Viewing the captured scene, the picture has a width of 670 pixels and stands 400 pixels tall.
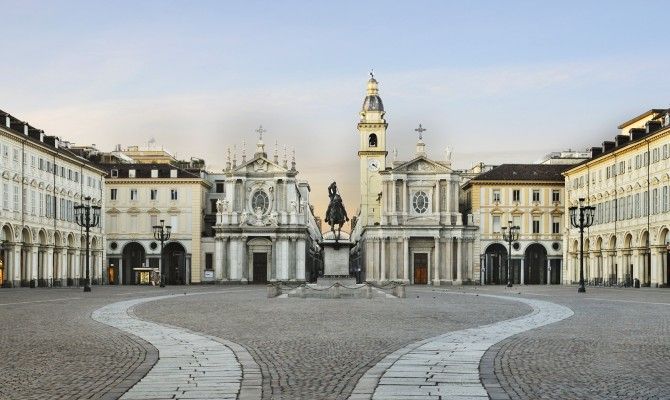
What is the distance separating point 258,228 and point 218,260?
18.8ft

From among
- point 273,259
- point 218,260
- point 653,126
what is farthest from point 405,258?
point 653,126

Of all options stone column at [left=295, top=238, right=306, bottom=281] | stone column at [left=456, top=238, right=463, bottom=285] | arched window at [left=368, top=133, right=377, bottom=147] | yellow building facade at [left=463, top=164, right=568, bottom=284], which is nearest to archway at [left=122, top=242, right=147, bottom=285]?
stone column at [left=295, top=238, right=306, bottom=281]

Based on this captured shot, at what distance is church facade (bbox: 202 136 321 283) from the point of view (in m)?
108

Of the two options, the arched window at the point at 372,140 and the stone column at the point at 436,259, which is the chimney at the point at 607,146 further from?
the arched window at the point at 372,140

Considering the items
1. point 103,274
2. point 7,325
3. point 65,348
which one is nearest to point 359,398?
point 65,348

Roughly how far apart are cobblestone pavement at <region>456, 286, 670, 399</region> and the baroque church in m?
79.5

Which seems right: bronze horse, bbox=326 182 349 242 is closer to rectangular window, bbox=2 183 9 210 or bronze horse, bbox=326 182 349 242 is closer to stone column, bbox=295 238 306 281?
rectangular window, bbox=2 183 9 210

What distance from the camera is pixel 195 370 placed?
15.1 meters

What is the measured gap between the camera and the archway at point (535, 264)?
109 m

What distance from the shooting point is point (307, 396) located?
12812mm

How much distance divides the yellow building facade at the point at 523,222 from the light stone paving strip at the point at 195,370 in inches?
3474

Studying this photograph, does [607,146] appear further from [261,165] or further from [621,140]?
[261,165]

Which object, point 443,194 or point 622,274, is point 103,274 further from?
point 622,274

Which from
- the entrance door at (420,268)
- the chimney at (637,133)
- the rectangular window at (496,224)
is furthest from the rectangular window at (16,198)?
the rectangular window at (496,224)
